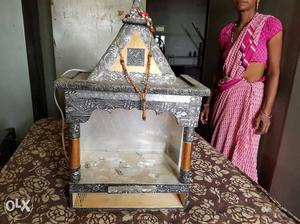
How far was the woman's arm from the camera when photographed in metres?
1.26

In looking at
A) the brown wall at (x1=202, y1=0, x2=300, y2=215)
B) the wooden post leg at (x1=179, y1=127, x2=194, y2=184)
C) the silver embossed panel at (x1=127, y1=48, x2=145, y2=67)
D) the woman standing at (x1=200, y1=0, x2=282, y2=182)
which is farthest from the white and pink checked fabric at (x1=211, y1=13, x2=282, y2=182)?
the silver embossed panel at (x1=127, y1=48, x2=145, y2=67)

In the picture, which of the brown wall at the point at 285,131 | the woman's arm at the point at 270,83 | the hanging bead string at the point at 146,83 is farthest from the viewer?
the brown wall at the point at 285,131

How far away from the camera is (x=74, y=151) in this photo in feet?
2.06

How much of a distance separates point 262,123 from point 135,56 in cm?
93

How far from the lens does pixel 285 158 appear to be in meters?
1.43

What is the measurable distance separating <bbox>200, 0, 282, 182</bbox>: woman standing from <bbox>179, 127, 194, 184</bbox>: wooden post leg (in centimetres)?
75

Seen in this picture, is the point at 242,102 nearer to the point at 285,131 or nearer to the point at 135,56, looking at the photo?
the point at 285,131

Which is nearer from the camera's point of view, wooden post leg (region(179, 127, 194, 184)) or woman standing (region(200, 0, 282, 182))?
wooden post leg (region(179, 127, 194, 184))

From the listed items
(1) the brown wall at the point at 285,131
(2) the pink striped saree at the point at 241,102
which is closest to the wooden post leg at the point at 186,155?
(2) the pink striped saree at the point at 241,102

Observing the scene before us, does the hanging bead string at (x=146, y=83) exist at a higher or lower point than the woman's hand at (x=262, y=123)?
higher

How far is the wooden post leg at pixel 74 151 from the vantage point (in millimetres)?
612

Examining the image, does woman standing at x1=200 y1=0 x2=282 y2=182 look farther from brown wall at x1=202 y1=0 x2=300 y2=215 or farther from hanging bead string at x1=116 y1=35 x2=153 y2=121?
hanging bead string at x1=116 y1=35 x2=153 y2=121

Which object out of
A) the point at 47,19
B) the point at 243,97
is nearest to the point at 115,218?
the point at 243,97

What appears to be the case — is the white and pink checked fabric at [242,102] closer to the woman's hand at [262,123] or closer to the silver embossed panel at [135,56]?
the woman's hand at [262,123]
